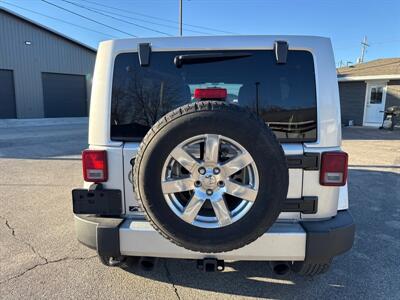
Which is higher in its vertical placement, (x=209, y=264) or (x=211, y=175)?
(x=211, y=175)

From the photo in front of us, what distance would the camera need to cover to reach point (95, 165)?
2.43m

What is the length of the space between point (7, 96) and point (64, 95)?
4053 mm

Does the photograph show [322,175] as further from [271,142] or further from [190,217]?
[190,217]

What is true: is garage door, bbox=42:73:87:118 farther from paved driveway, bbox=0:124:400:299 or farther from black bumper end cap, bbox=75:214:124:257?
black bumper end cap, bbox=75:214:124:257

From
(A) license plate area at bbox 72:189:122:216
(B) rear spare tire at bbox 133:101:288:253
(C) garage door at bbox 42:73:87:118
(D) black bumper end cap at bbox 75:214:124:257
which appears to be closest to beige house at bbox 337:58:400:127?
(B) rear spare tire at bbox 133:101:288:253

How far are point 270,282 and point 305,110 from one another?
156 centimetres

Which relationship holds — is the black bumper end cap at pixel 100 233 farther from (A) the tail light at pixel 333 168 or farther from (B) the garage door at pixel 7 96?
(B) the garage door at pixel 7 96

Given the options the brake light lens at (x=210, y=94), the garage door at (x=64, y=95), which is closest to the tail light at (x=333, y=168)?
the brake light lens at (x=210, y=94)

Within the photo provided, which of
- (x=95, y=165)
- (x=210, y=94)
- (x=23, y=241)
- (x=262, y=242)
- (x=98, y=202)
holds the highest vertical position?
(x=210, y=94)

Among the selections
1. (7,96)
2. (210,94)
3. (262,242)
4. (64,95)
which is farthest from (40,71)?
(262,242)

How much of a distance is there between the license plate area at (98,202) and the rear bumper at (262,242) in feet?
0.29

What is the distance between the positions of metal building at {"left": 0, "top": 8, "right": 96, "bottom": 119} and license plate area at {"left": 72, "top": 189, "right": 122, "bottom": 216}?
2184cm

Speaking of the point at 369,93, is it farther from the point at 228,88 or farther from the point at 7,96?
the point at 7,96

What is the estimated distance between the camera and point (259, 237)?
7.13 ft
